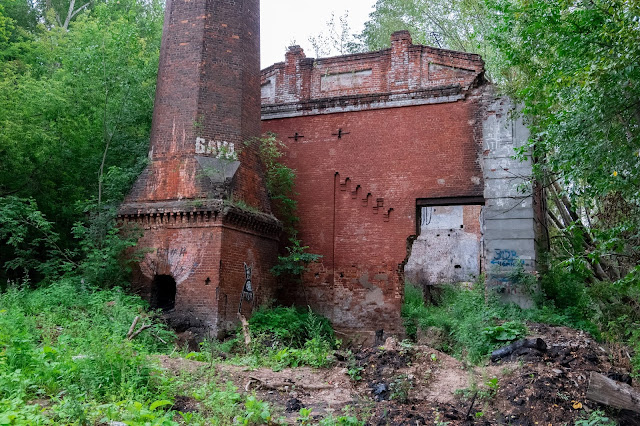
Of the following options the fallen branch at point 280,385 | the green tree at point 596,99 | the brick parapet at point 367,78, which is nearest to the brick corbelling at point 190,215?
the brick parapet at point 367,78

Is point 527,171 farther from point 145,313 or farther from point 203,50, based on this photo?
point 145,313

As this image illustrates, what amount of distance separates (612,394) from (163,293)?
30.7 ft

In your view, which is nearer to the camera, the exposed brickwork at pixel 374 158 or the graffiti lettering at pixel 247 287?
the graffiti lettering at pixel 247 287

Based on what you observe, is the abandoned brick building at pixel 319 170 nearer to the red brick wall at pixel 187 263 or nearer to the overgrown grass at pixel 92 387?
the red brick wall at pixel 187 263

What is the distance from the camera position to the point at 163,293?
12.5 metres

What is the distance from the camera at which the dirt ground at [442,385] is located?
20.6 feet

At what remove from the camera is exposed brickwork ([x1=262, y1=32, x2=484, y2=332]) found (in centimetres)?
1362

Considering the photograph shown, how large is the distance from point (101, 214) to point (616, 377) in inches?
411

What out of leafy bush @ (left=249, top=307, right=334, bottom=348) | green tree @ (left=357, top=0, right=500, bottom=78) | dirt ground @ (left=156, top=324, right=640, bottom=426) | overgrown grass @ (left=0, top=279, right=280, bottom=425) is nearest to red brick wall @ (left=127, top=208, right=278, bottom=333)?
leafy bush @ (left=249, top=307, right=334, bottom=348)

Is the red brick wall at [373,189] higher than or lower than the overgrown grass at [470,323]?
higher

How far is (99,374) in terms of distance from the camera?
6.39m

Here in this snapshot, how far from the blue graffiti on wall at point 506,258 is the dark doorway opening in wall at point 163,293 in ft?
24.7

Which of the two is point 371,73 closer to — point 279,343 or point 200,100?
point 200,100

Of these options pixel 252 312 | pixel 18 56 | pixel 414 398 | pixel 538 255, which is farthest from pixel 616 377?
pixel 18 56
